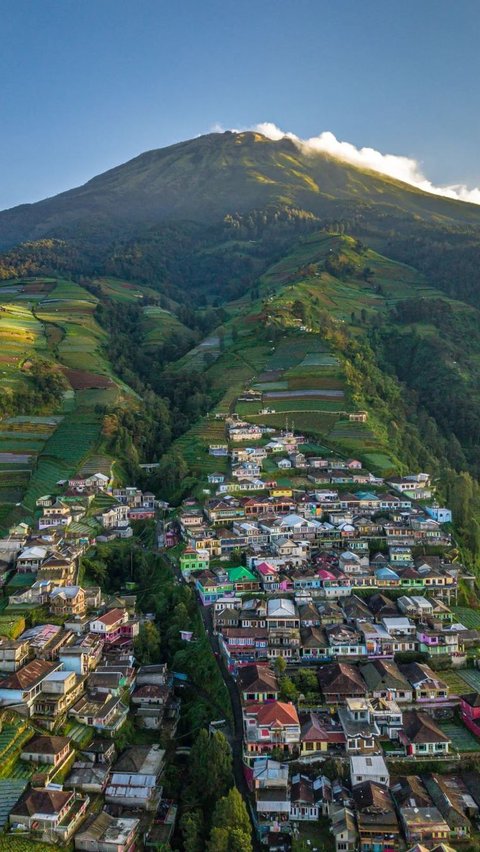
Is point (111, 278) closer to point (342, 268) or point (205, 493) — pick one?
point (342, 268)

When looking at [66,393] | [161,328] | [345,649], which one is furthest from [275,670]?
[161,328]

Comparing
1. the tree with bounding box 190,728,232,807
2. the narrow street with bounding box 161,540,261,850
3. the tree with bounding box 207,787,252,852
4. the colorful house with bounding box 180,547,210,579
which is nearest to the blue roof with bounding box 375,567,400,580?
the narrow street with bounding box 161,540,261,850

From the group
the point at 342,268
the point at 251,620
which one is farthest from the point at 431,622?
the point at 342,268

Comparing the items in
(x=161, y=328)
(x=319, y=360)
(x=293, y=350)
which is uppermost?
(x=293, y=350)

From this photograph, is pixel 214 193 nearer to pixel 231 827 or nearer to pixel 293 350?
pixel 293 350

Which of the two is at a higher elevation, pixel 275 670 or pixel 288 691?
A: pixel 288 691

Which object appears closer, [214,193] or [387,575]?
[387,575]
